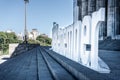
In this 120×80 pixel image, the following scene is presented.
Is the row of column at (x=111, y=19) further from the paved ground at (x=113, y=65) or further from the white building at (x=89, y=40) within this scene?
the white building at (x=89, y=40)

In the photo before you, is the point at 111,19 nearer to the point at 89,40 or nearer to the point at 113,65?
the point at 113,65

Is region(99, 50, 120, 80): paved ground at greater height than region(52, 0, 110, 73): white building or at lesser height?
lesser

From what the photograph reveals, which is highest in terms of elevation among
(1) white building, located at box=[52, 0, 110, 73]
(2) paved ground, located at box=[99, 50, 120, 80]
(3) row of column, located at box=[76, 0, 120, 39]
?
(3) row of column, located at box=[76, 0, 120, 39]

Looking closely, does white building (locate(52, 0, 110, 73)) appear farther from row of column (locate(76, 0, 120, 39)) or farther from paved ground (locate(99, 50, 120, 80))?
row of column (locate(76, 0, 120, 39))

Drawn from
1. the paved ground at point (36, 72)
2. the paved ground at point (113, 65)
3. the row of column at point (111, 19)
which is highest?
the row of column at point (111, 19)

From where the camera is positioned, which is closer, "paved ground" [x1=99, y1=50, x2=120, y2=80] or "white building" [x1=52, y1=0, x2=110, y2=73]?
"paved ground" [x1=99, y1=50, x2=120, y2=80]

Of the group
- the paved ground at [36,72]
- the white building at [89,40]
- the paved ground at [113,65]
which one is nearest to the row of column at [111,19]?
the paved ground at [113,65]

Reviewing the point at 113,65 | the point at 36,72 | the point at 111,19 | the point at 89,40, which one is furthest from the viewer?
the point at 111,19

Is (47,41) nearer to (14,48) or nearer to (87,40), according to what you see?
(14,48)

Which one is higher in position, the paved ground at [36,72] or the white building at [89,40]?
the white building at [89,40]

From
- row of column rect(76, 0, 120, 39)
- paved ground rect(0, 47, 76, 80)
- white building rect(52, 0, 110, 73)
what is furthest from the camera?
row of column rect(76, 0, 120, 39)

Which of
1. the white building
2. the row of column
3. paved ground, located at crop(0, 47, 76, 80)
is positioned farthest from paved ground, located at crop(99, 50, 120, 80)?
the row of column

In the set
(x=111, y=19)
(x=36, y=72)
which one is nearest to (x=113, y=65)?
(x=36, y=72)

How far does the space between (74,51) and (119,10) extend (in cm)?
1878
